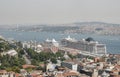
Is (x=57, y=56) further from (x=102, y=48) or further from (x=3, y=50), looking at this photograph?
(x=102, y=48)

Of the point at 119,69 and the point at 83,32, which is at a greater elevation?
the point at 119,69

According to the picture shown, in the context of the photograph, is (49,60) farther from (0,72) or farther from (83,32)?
(83,32)

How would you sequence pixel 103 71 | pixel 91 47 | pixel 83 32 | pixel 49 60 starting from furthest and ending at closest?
pixel 83 32, pixel 91 47, pixel 49 60, pixel 103 71

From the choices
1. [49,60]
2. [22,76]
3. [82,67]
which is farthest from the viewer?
[49,60]

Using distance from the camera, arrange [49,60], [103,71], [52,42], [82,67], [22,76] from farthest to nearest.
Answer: [52,42], [49,60], [82,67], [103,71], [22,76]

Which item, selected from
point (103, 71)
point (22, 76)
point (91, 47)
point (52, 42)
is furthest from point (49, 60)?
point (52, 42)

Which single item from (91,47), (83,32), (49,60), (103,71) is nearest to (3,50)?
(49,60)

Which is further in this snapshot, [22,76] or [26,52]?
[26,52]

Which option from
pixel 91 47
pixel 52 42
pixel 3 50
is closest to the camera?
pixel 3 50

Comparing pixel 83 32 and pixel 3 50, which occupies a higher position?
pixel 3 50
